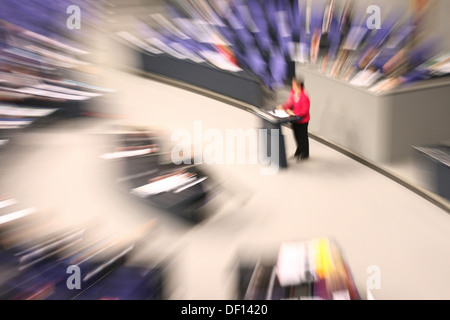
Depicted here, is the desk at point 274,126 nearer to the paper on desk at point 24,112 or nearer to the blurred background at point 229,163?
the blurred background at point 229,163

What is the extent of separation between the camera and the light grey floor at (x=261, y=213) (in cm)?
305

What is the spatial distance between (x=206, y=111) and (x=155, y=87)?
1.18 metres

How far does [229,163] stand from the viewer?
4668mm

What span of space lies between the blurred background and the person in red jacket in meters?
0.16

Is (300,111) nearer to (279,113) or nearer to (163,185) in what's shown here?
(279,113)

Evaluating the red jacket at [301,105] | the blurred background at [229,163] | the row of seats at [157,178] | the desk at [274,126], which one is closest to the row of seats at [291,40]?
the blurred background at [229,163]

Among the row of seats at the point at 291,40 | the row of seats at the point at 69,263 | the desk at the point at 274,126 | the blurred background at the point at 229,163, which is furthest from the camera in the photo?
the row of seats at the point at 291,40

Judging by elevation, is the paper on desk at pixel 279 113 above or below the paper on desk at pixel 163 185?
above

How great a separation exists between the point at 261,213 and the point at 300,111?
117 centimetres

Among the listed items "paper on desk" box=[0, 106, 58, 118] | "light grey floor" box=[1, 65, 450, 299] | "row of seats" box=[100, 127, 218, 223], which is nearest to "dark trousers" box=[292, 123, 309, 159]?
"light grey floor" box=[1, 65, 450, 299]

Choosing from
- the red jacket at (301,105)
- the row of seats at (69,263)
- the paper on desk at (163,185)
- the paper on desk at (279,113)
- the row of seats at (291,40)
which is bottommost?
the row of seats at (69,263)

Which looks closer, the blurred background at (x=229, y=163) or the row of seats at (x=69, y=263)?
the row of seats at (x=69, y=263)

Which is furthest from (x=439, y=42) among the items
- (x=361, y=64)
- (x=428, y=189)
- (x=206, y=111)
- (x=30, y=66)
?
(x=30, y=66)

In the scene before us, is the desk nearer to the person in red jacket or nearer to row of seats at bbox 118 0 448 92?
the person in red jacket
